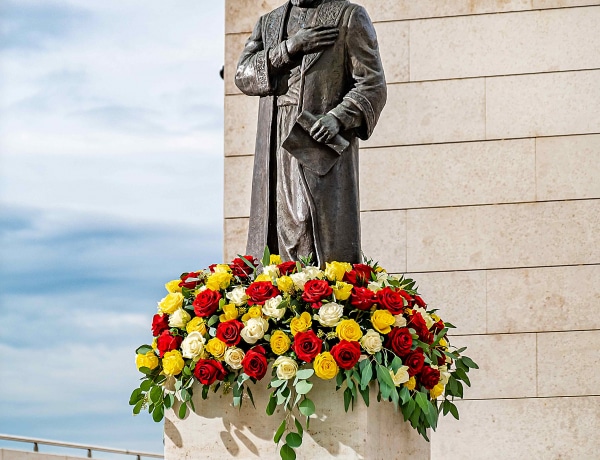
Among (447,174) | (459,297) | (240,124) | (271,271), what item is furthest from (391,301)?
(240,124)

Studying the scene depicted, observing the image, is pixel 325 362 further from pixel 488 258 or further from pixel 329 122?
pixel 488 258

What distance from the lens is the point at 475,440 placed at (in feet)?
26.3

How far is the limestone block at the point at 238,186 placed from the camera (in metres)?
8.77

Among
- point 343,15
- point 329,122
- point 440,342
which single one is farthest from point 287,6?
point 440,342

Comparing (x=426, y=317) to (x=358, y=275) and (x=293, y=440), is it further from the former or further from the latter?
(x=293, y=440)

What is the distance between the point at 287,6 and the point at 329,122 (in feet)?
2.82

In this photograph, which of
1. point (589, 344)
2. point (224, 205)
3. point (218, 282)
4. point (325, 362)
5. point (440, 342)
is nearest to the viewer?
point (325, 362)

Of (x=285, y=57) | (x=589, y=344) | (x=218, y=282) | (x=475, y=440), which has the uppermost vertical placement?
(x=285, y=57)

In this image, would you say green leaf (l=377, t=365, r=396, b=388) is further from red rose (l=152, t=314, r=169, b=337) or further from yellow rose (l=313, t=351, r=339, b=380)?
red rose (l=152, t=314, r=169, b=337)

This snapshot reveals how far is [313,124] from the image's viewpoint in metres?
5.95

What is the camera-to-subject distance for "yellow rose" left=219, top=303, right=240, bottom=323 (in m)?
5.70

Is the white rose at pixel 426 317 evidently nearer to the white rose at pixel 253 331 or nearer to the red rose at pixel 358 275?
the red rose at pixel 358 275

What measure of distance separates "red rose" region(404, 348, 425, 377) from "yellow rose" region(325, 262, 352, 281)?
0.53 metres

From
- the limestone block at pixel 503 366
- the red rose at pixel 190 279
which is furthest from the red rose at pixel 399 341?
the limestone block at pixel 503 366
